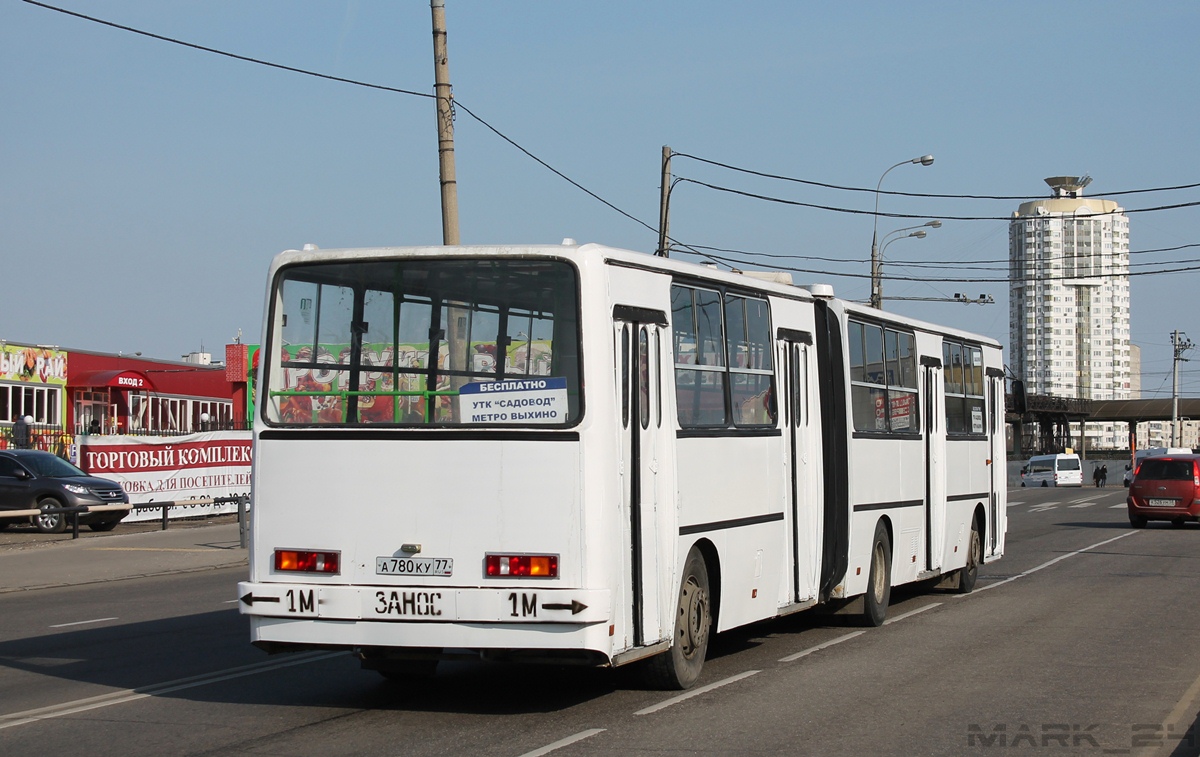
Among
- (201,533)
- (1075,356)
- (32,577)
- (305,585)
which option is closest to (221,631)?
(305,585)

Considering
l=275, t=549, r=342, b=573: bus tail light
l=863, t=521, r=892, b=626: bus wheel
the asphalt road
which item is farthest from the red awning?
l=275, t=549, r=342, b=573: bus tail light

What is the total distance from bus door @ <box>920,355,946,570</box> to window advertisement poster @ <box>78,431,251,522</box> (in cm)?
2145

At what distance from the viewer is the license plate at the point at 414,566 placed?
8453 mm

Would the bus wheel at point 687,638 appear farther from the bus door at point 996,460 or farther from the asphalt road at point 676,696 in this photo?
the bus door at point 996,460

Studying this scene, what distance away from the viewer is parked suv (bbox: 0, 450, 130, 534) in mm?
28703

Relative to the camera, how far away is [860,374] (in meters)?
13.7

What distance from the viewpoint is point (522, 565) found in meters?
8.34

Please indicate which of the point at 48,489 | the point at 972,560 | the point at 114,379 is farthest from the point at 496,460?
the point at 114,379

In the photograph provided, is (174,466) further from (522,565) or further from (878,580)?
(522,565)

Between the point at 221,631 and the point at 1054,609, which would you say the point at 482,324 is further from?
the point at 1054,609

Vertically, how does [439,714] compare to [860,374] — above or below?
below

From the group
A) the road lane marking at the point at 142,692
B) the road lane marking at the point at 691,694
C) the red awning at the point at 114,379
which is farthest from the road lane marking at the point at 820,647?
the red awning at the point at 114,379

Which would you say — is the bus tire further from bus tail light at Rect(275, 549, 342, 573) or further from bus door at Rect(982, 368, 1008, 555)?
bus tail light at Rect(275, 549, 342, 573)

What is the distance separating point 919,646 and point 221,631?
21.7 ft
